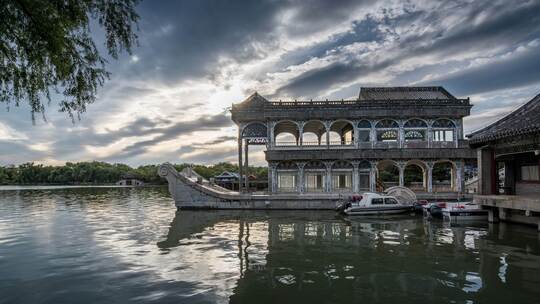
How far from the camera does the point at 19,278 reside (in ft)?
35.2

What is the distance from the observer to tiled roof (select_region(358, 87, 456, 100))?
1299 inches

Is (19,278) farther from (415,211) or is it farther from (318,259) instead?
(415,211)

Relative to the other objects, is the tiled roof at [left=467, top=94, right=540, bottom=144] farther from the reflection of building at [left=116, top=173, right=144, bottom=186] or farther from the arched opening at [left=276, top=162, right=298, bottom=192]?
the reflection of building at [left=116, top=173, right=144, bottom=186]

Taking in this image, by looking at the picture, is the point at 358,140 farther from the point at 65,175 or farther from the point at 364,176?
the point at 65,175

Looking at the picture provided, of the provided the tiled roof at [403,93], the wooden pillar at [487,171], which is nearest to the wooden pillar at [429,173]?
the tiled roof at [403,93]

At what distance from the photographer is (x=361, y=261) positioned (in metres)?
12.4

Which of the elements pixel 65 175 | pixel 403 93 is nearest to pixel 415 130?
pixel 403 93

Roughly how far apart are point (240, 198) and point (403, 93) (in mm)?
19335

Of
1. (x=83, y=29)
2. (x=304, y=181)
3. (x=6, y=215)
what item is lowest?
(x=6, y=215)

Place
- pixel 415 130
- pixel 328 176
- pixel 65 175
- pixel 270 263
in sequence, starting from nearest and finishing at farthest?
pixel 270 263, pixel 415 130, pixel 328 176, pixel 65 175

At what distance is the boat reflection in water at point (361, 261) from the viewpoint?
898 centimetres

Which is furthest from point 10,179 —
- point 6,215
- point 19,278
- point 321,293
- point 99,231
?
point 321,293

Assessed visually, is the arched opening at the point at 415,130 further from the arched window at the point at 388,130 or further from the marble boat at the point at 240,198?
the marble boat at the point at 240,198

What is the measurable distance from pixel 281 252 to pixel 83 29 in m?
10.5
